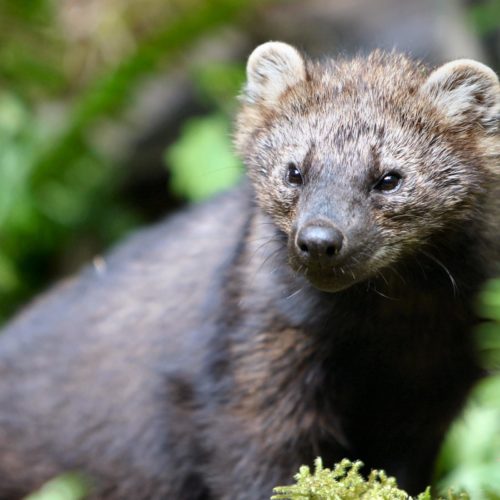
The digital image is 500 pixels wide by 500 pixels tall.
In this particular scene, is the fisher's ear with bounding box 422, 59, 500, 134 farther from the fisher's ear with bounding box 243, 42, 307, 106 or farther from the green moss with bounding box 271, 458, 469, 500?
the green moss with bounding box 271, 458, 469, 500

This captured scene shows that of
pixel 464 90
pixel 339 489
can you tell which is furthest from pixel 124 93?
pixel 339 489

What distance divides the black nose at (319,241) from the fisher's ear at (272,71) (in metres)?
1.33

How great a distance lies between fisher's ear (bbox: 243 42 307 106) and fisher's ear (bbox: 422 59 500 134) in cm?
79

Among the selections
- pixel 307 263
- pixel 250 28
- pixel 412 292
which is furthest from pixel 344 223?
pixel 250 28

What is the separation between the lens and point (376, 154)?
532cm

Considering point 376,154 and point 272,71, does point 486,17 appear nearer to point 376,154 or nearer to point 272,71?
point 272,71

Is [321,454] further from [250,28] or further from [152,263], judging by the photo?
[250,28]

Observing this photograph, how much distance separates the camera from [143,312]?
24.0 feet

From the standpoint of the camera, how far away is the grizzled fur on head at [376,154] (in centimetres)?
521

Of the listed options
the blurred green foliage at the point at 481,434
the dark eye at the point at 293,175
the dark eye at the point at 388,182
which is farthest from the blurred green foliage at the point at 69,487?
the dark eye at the point at 388,182

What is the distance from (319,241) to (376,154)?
25.1 inches

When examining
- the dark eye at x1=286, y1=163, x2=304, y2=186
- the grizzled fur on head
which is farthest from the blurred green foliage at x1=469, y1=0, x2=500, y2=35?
the dark eye at x1=286, y1=163, x2=304, y2=186

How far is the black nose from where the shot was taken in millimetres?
4976

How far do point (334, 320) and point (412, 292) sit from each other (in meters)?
0.45
